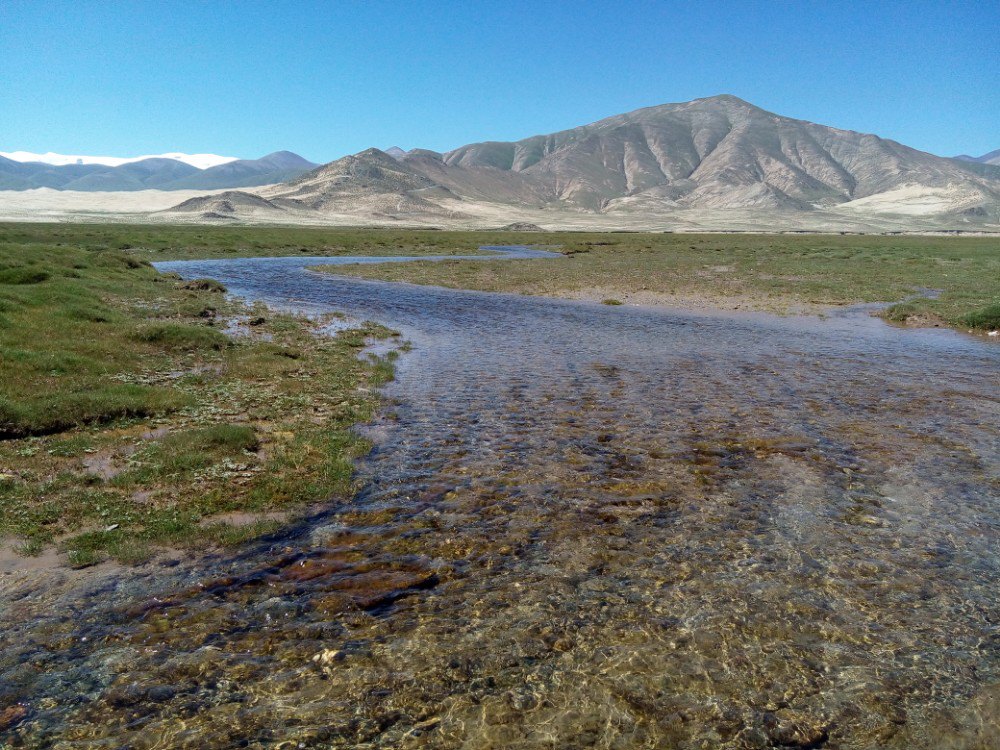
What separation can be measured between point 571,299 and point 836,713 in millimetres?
42553

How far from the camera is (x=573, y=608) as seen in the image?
8.83 m

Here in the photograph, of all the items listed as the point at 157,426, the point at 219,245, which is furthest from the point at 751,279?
the point at 219,245

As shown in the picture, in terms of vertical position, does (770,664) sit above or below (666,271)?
below

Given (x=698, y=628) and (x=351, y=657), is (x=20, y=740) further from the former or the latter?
(x=698, y=628)

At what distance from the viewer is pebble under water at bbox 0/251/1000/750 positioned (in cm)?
680

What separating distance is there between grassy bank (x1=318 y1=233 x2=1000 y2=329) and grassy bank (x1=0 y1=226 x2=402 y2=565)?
30.6 meters

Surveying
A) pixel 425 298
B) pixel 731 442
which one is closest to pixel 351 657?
pixel 731 442

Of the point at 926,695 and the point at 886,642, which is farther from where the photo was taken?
the point at 886,642

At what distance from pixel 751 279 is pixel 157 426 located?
57.5m

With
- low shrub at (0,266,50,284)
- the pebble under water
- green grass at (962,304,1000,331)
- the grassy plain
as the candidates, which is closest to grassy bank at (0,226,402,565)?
the grassy plain

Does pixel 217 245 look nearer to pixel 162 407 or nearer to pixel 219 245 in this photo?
pixel 219 245

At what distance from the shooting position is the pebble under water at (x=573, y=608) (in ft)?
22.3

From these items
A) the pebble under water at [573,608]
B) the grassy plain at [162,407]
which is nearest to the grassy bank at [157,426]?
the grassy plain at [162,407]

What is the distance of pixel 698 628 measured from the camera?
8414mm
